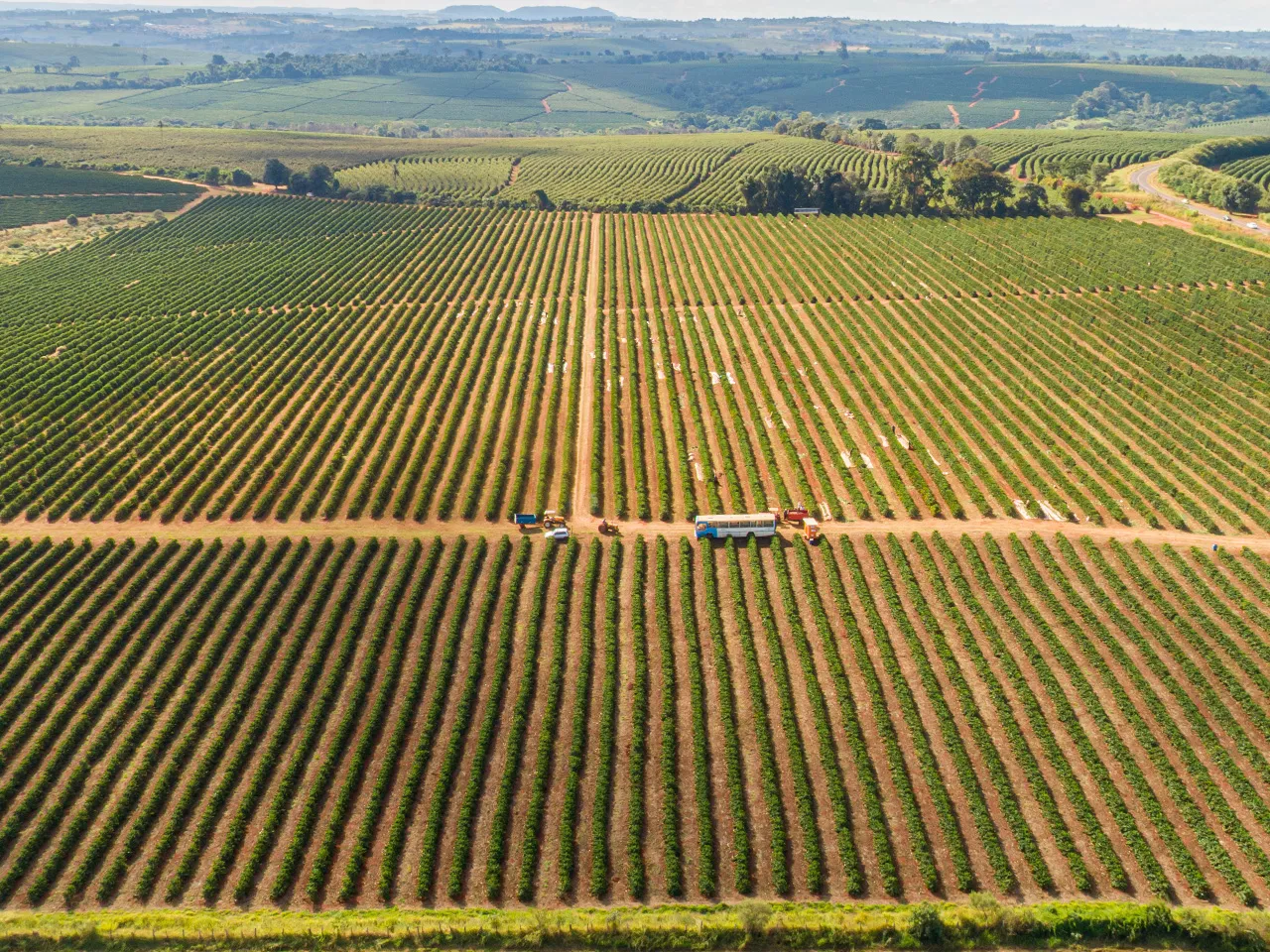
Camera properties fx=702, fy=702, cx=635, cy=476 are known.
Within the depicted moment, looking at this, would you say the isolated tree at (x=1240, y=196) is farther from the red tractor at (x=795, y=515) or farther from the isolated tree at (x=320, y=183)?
the isolated tree at (x=320, y=183)

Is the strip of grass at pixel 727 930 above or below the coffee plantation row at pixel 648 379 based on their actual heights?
below

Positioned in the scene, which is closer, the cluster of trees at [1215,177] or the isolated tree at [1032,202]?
the cluster of trees at [1215,177]

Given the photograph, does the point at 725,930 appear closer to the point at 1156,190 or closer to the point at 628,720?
the point at 628,720

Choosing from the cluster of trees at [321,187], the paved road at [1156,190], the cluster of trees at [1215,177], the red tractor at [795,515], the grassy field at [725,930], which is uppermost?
the cluster of trees at [321,187]

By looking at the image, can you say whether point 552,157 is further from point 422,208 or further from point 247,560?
point 247,560

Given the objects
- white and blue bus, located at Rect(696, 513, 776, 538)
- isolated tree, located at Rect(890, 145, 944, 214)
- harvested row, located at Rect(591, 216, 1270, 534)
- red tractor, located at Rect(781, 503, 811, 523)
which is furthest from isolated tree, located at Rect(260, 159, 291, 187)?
red tractor, located at Rect(781, 503, 811, 523)

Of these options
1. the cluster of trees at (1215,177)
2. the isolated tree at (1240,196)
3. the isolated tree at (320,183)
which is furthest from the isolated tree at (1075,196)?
the isolated tree at (320,183)

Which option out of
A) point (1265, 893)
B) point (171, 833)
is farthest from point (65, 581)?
point (1265, 893)
